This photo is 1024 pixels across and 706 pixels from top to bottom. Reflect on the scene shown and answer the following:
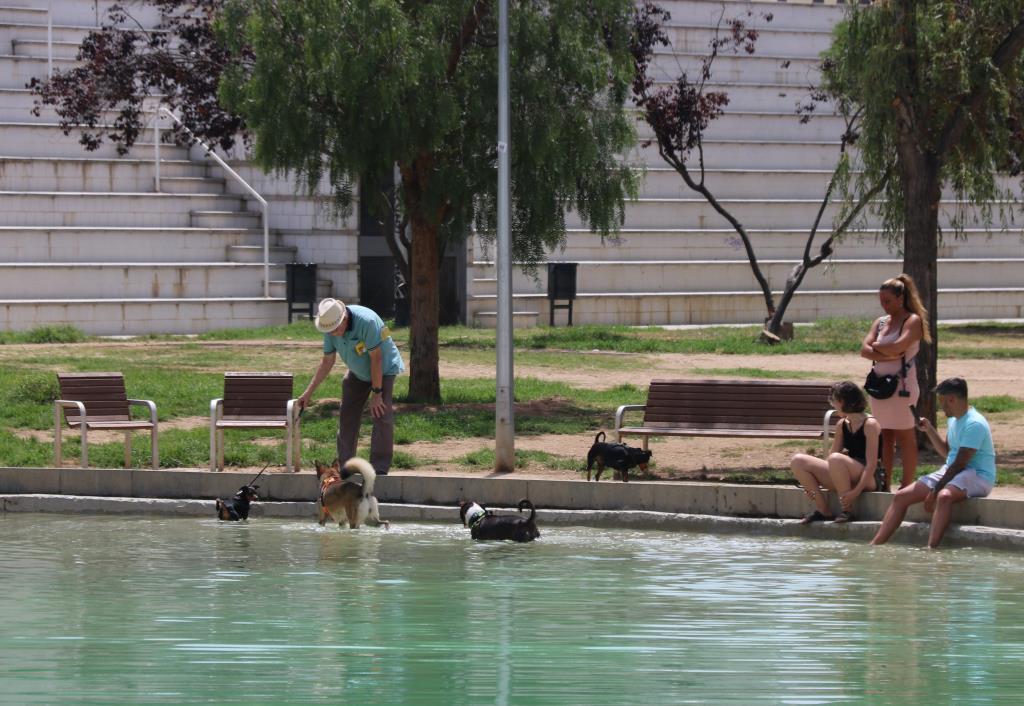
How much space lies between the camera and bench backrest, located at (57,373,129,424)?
15.0m

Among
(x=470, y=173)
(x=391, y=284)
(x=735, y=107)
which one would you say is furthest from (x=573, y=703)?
(x=735, y=107)

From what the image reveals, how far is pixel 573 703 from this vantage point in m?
7.34

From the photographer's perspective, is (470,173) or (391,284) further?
(391,284)

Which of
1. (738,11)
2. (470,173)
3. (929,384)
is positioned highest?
(738,11)

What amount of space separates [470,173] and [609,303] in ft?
48.4

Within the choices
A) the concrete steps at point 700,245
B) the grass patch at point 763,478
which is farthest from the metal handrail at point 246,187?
the grass patch at point 763,478

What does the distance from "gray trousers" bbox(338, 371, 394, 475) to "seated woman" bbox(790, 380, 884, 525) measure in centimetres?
345

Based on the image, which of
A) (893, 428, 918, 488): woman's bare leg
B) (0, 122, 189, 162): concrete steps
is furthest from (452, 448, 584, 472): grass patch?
(0, 122, 189, 162): concrete steps

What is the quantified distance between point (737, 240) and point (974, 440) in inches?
949

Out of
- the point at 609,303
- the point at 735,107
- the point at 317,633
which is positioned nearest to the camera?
the point at 317,633

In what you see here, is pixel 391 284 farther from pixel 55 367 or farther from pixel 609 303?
pixel 55 367

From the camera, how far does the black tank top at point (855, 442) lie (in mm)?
12461

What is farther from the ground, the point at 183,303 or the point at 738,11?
the point at 738,11

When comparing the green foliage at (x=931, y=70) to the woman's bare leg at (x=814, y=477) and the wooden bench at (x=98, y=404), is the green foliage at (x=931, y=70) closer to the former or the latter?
the woman's bare leg at (x=814, y=477)
